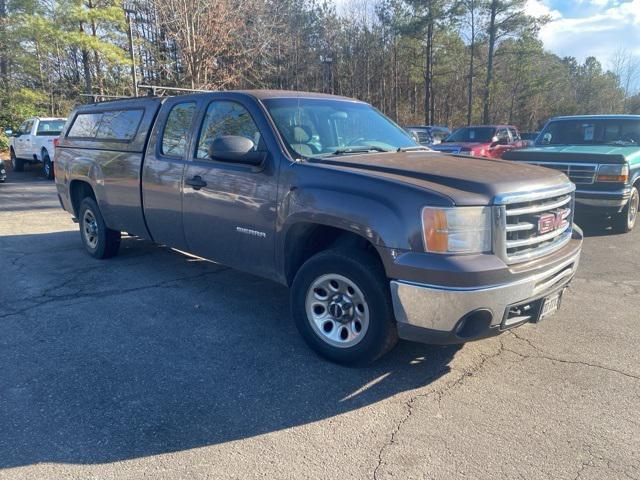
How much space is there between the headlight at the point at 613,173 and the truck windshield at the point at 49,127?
15.8m

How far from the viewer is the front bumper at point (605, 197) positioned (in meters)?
7.68

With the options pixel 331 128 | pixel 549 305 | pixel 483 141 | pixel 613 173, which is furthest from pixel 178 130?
pixel 483 141

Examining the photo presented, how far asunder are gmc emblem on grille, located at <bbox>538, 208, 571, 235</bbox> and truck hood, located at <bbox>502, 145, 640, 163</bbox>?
4.78m

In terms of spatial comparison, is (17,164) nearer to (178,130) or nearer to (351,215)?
(178,130)

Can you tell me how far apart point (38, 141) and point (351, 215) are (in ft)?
53.0

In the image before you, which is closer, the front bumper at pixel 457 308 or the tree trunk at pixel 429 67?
the front bumper at pixel 457 308

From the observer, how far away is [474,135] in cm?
1588

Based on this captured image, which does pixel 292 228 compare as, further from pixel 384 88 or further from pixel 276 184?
pixel 384 88

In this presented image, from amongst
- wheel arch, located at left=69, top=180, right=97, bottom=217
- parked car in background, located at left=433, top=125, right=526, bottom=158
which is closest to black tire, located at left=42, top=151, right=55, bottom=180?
wheel arch, located at left=69, top=180, right=97, bottom=217

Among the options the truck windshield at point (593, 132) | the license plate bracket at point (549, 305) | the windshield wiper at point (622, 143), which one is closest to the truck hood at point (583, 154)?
the windshield wiper at point (622, 143)

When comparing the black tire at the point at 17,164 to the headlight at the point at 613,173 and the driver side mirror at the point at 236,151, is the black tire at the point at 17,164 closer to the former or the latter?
the driver side mirror at the point at 236,151

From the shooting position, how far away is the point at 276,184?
12.7 feet

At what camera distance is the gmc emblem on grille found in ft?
11.2

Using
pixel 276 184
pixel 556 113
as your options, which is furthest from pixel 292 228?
pixel 556 113
